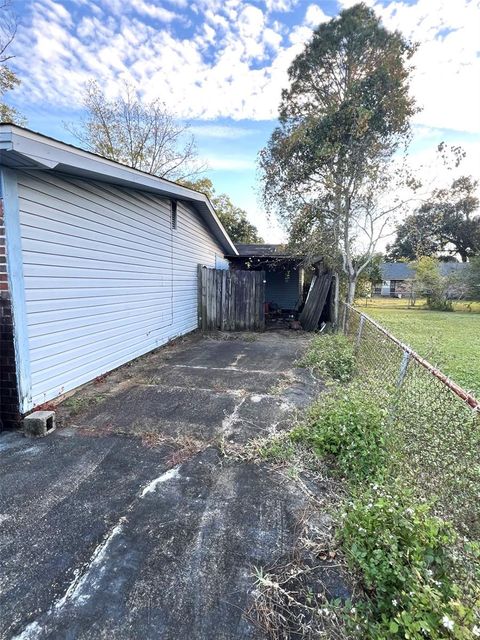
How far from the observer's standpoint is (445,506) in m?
1.99

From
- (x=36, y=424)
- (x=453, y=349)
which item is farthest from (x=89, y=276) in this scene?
(x=453, y=349)

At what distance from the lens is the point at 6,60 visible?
10.2 metres

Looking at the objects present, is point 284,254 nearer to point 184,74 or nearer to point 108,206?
point 184,74

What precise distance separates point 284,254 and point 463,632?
10.6m

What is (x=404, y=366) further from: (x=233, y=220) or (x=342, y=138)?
(x=233, y=220)

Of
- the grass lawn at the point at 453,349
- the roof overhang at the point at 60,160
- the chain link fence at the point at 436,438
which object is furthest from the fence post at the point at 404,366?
the roof overhang at the point at 60,160

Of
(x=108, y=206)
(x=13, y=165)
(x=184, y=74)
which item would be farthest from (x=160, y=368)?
(x=184, y=74)

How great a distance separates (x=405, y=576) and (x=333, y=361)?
4057 mm

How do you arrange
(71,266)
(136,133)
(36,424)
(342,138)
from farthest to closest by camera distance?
1. (136,133)
2. (342,138)
3. (71,266)
4. (36,424)

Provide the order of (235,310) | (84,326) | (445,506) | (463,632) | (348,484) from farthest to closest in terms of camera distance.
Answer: (235,310)
(84,326)
(348,484)
(445,506)
(463,632)

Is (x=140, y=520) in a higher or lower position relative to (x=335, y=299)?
lower

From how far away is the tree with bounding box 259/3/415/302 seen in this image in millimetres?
8312

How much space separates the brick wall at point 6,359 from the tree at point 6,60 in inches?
366

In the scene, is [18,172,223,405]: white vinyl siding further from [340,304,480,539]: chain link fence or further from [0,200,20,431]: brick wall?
[340,304,480,539]: chain link fence
